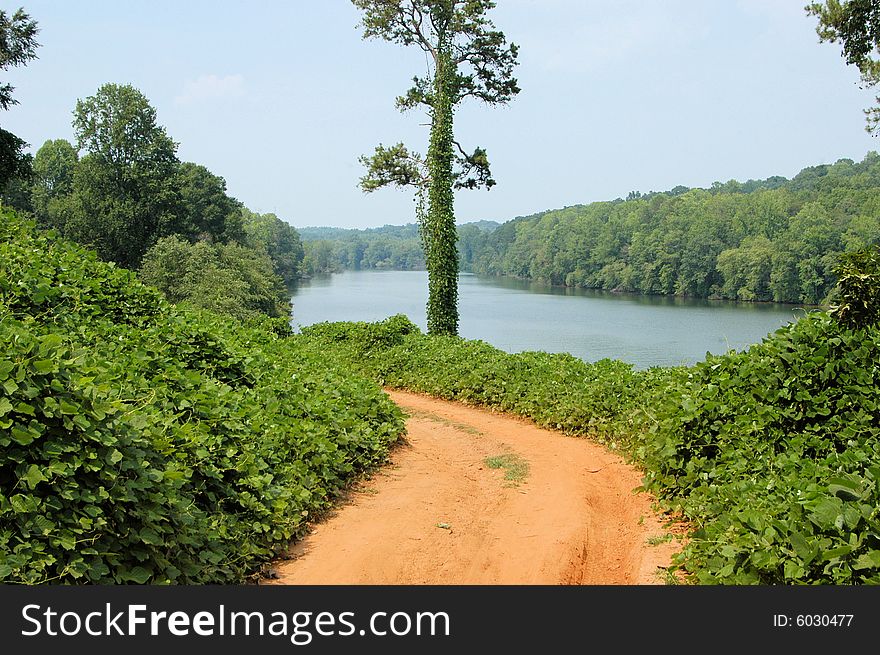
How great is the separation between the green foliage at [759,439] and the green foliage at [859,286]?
2.49 feet

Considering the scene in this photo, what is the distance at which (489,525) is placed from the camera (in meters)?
6.17

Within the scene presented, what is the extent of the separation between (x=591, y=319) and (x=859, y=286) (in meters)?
40.9

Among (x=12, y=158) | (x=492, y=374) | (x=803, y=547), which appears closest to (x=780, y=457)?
(x=803, y=547)

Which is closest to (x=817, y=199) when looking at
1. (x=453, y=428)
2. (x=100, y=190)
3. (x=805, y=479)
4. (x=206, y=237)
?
(x=206, y=237)

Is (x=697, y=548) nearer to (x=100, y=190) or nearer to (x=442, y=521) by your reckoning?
(x=442, y=521)

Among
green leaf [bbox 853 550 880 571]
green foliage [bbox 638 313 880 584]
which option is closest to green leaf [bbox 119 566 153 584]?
green foliage [bbox 638 313 880 584]

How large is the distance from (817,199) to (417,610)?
66.1 m

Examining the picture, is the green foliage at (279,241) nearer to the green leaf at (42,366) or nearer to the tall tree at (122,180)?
the tall tree at (122,180)

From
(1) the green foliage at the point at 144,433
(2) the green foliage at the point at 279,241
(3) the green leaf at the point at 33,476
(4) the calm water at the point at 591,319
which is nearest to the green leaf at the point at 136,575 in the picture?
(1) the green foliage at the point at 144,433

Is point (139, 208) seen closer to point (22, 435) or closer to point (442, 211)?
point (442, 211)

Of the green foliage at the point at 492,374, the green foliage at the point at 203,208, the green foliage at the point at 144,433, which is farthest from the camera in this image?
the green foliage at the point at 203,208

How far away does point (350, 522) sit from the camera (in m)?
6.02

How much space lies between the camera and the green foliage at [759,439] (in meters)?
4.02

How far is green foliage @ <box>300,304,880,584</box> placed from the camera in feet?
13.2
